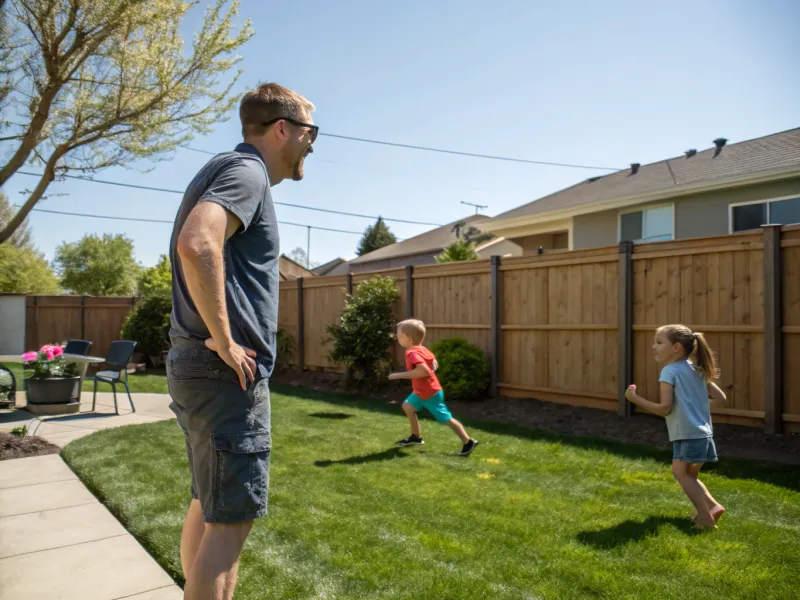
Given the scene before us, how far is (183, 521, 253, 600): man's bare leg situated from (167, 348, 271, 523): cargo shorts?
0.14 feet

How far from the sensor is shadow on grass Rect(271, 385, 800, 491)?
16.5 ft

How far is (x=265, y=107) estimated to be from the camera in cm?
197

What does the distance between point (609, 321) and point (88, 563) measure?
21.1 ft

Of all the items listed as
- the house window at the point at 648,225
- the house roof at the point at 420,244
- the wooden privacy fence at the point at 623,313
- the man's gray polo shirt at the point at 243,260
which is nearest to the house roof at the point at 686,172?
the house window at the point at 648,225

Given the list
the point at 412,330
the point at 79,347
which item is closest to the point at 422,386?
the point at 412,330

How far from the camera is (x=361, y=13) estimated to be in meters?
11.7

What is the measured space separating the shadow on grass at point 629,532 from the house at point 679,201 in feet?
29.8

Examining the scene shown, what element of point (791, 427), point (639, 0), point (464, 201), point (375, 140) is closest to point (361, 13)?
point (639, 0)

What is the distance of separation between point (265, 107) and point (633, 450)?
5.45 m

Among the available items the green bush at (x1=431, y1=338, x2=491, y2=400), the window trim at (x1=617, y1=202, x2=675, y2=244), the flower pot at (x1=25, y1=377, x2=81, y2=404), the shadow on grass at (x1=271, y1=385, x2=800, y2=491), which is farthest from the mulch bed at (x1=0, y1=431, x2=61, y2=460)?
the window trim at (x1=617, y1=202, x2=675, y2=244)

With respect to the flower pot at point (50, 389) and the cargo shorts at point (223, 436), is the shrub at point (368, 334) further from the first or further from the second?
the cargo shorts at point (223, 436)

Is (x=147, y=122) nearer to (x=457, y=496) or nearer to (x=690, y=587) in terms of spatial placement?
(x=457, y=496)

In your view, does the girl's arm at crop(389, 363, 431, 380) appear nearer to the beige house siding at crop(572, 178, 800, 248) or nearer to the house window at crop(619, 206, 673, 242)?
the beige house siding at crop(572, 178, 800, 248)

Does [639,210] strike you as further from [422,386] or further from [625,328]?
[422,386]
